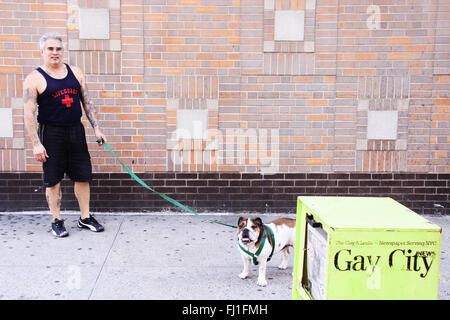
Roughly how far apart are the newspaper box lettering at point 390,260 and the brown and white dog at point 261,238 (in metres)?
1.12

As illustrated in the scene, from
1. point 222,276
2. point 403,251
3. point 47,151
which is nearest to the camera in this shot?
Result: point 403,251

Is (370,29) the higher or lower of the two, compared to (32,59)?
higher

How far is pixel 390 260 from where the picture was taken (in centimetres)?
242

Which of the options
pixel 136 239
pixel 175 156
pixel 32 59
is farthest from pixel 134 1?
pixel 136 239

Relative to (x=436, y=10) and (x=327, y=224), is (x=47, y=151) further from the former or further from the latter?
(x=436, y=10)

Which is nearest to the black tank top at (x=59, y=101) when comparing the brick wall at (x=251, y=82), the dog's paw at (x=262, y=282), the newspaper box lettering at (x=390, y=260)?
the brick wall at (x=251, y=82)

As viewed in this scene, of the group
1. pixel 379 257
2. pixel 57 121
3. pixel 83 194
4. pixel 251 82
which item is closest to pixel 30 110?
pixel 57 121

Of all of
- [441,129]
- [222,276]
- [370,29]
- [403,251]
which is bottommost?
[222,276]

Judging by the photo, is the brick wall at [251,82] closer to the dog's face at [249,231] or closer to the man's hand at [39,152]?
the man's hand at [39,152]

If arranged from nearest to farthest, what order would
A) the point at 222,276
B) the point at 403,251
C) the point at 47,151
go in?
→ the point at 403,251
the point at 222,276
the point at 47,151

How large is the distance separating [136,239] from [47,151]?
1271 mm

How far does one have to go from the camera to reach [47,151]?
4668 mm

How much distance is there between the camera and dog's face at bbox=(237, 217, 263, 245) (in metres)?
3.44

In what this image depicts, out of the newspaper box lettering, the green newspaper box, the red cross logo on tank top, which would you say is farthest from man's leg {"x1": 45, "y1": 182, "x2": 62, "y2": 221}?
the newspaper box lettering
